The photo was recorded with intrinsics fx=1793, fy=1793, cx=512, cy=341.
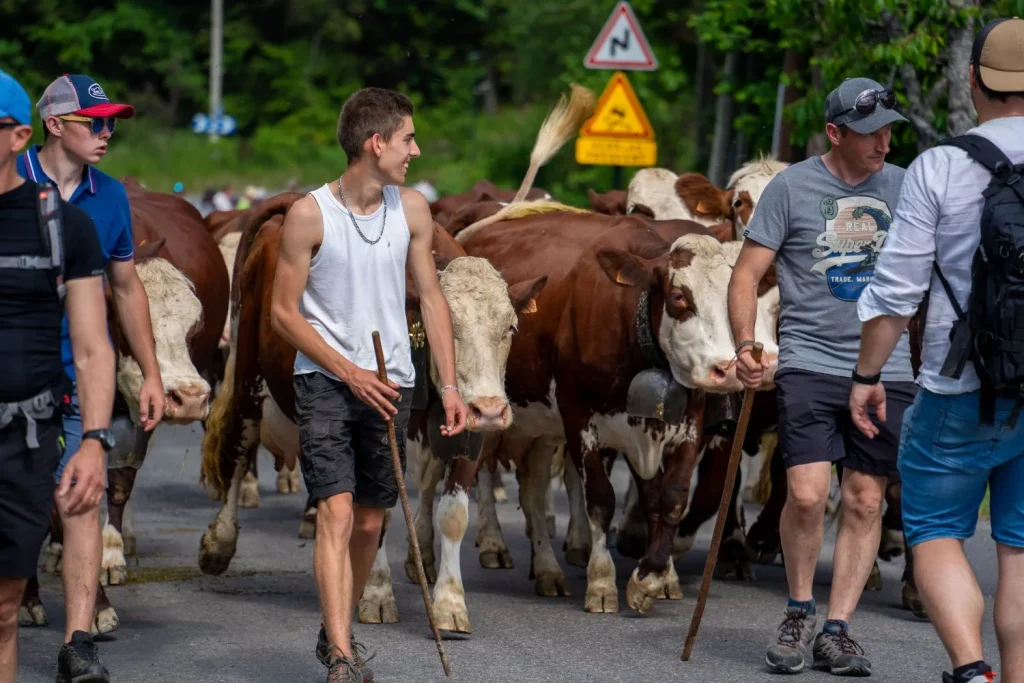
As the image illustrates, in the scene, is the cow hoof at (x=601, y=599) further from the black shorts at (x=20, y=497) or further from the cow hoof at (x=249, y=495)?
the cow hoof at (x=249, y=495)

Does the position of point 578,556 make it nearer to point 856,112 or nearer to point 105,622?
point 105,622

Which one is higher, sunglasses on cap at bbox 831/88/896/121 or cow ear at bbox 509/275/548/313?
sunglasses on cap at bbox 831/88/896/121

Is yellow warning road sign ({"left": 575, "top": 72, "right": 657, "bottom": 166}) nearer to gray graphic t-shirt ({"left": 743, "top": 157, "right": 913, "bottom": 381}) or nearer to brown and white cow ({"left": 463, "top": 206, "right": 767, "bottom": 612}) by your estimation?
brown and white cow ({"left": 463, "top": 206, "right": 767, "bottom": 612})

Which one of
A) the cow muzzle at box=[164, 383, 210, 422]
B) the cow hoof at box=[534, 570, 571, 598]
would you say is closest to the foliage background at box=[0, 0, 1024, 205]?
the cow hoof at box=[534, 570, 571, 598]

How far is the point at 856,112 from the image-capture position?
713cm

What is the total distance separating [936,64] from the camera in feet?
42.3

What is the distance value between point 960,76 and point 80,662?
785 cm

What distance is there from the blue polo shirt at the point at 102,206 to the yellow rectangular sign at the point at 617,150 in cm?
996

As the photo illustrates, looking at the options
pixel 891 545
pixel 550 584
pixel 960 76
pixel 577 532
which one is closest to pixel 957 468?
pixel 550 584

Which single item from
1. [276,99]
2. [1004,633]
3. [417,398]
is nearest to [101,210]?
[417,398]

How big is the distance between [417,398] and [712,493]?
197 centimetres

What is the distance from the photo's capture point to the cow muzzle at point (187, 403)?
773cm

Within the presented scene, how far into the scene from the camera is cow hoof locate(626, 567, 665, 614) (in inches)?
331

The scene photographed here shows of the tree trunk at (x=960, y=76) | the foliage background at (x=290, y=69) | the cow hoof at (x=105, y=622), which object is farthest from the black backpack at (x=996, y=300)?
the foliage background at (x=290, y=69)
